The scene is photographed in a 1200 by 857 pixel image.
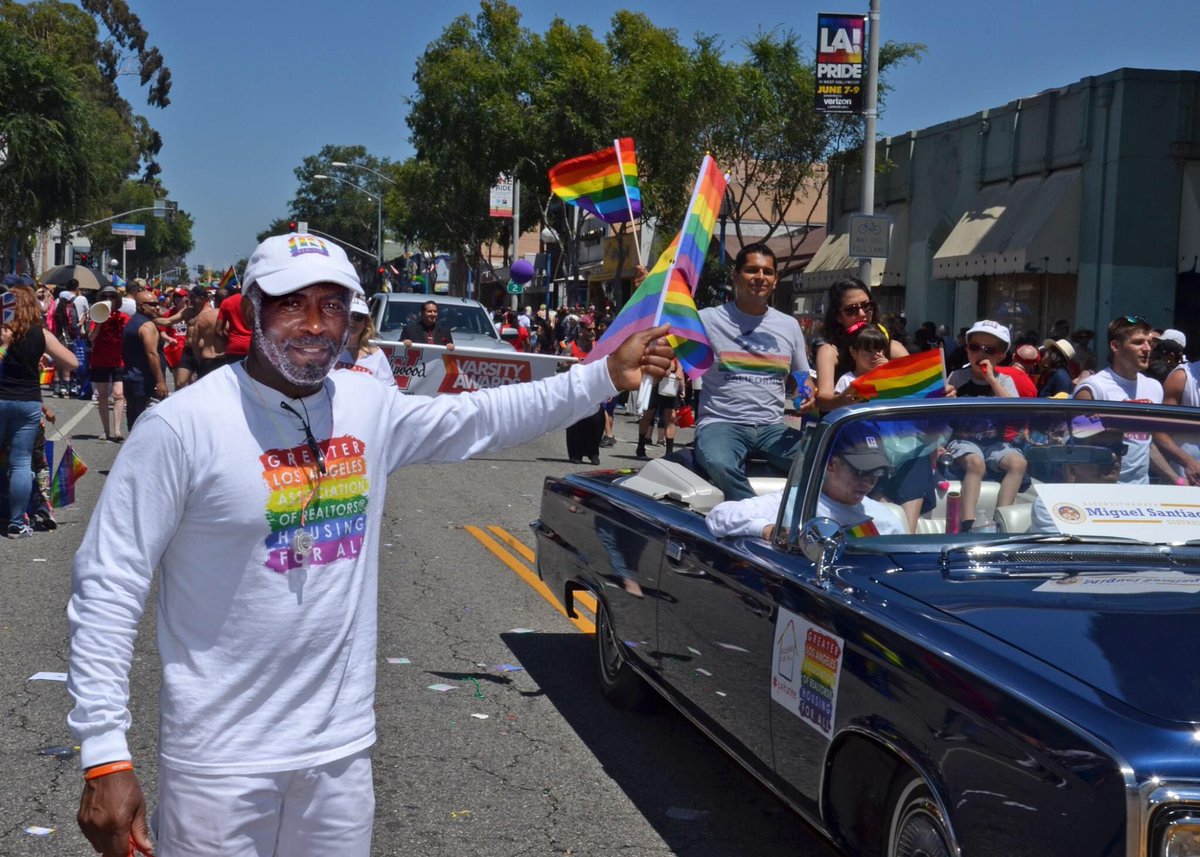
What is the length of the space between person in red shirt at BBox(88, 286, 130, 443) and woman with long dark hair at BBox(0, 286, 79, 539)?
19.6 ft

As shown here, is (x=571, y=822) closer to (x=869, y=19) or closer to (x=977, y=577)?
(x=977, y=577)

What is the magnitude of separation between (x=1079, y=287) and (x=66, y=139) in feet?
92.2

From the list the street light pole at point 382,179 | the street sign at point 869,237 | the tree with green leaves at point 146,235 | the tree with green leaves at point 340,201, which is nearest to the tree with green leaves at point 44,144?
the street light pole at point 382,179

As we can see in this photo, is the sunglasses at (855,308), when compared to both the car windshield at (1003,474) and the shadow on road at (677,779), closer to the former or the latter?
the shadow on road at (677,779)

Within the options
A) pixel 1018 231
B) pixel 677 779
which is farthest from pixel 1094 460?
pixel 1018 231

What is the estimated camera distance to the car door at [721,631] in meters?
4.45

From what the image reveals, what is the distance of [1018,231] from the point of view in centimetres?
2623

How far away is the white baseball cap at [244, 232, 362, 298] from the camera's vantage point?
2.79m

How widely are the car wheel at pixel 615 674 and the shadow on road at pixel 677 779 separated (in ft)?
0.23

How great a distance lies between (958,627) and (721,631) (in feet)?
4.39

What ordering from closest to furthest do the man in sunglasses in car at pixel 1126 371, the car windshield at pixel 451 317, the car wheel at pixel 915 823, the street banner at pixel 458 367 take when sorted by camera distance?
the car wheel at pixel 915 823 → the man in sunglasses in car at pixel 1126 371 → the street banner at pixel 458 367 → the car windshield at pixel 451 317

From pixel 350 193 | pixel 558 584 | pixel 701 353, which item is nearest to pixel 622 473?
pixel 558 584

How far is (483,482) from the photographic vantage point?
15.2 meters

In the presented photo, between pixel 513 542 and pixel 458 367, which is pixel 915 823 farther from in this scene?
pixel 458 367
